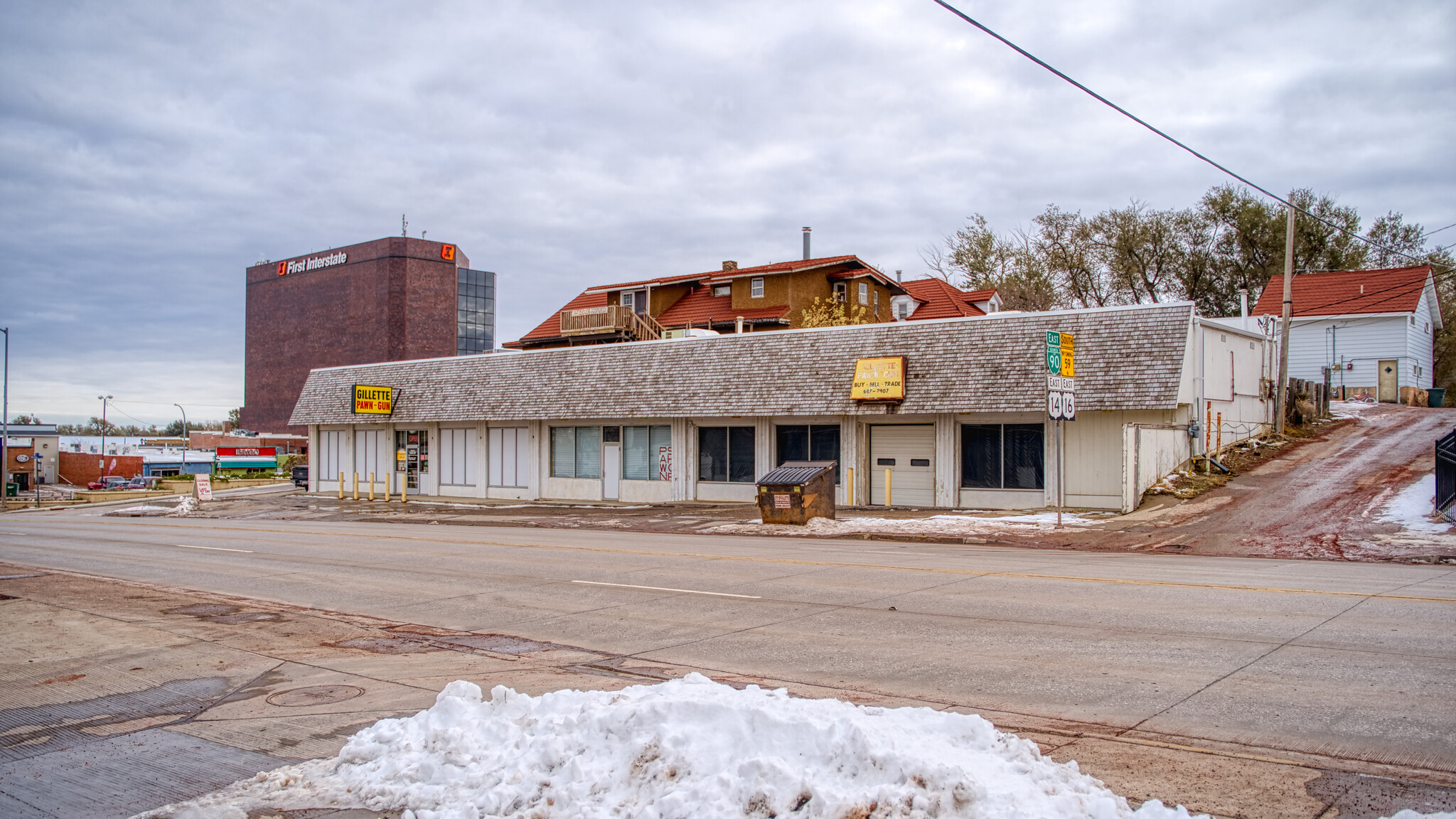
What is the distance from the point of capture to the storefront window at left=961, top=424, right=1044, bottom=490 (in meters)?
24.6

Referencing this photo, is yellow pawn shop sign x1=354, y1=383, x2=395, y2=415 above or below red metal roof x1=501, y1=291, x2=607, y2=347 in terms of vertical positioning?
below

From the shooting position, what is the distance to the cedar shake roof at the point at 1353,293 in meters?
39.5

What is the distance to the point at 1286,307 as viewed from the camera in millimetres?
28156

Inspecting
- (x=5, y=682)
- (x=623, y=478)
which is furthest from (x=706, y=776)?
(x=623, y=478)

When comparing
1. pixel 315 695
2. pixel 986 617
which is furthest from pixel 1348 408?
pixel 315 695

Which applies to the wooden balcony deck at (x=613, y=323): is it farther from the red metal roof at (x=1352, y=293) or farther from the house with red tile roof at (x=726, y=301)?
the red metal roof at (x=1352, y=293)

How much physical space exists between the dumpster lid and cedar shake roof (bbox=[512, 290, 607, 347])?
28.7 metres

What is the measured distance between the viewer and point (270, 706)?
7.10 meters

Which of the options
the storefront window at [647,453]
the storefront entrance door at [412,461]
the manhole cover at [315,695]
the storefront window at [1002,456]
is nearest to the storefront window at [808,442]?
the storefront window at [1002,456]

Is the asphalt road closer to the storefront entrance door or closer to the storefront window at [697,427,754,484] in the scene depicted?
the storefront window at [697,427,754,484]

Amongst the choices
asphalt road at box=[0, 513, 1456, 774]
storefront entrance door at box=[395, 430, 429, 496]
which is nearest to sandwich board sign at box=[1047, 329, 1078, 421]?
asphalt road at box=[0, 513, 1456, 774]

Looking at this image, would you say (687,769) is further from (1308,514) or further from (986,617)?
(1308,514)

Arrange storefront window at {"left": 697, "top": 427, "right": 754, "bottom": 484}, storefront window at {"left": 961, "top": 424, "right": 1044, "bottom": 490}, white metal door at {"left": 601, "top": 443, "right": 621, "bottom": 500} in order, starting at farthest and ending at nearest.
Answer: white metal door at {"left": 601, "top": 443, "right": 621, "bottom": 500} → storefront window at {"left": 697, "top": 427, "right": 754, "bottom": 484} → storefront window at {"left": 961, "top": 424, "right": 1044, "bottom": 490}

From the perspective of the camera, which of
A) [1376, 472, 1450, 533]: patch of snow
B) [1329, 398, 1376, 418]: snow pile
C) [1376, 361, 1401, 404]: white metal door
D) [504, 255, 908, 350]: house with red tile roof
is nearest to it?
[1376, 472, 1450, 533]: patch of snow
